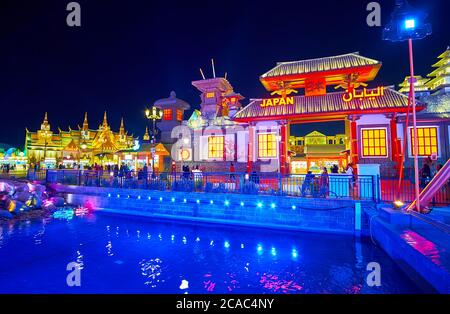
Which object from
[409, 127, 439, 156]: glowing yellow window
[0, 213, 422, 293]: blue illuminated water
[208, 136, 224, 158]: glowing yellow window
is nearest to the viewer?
[0, 213, 422, 293]: blue illuminated water

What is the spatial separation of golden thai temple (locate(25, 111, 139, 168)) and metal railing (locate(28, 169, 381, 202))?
89.0ft

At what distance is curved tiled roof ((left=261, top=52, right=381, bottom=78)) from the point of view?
17.2 meters

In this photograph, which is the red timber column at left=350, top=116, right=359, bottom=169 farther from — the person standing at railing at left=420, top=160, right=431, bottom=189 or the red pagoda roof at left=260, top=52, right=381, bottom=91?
the person standing at railing at left=420, top=160, right=431, bottom=189

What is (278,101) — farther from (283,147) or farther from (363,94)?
(363,94)

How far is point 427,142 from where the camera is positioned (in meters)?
16.4

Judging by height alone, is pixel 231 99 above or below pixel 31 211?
above

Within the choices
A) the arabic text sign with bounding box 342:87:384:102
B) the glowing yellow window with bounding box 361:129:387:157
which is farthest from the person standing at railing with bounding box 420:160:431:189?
the arabic text sign with bounding box 342:87:384:102

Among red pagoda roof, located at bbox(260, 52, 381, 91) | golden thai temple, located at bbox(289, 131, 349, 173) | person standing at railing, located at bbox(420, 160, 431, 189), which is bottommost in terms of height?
person standing at railing, located at bbox(420, 160, 431, 189)

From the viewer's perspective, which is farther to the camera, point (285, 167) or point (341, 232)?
point (285, 167)

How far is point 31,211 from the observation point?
16484 mm

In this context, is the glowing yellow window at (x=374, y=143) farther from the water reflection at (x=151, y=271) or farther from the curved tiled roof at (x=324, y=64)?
the water reflection at (x=151, y=271)
